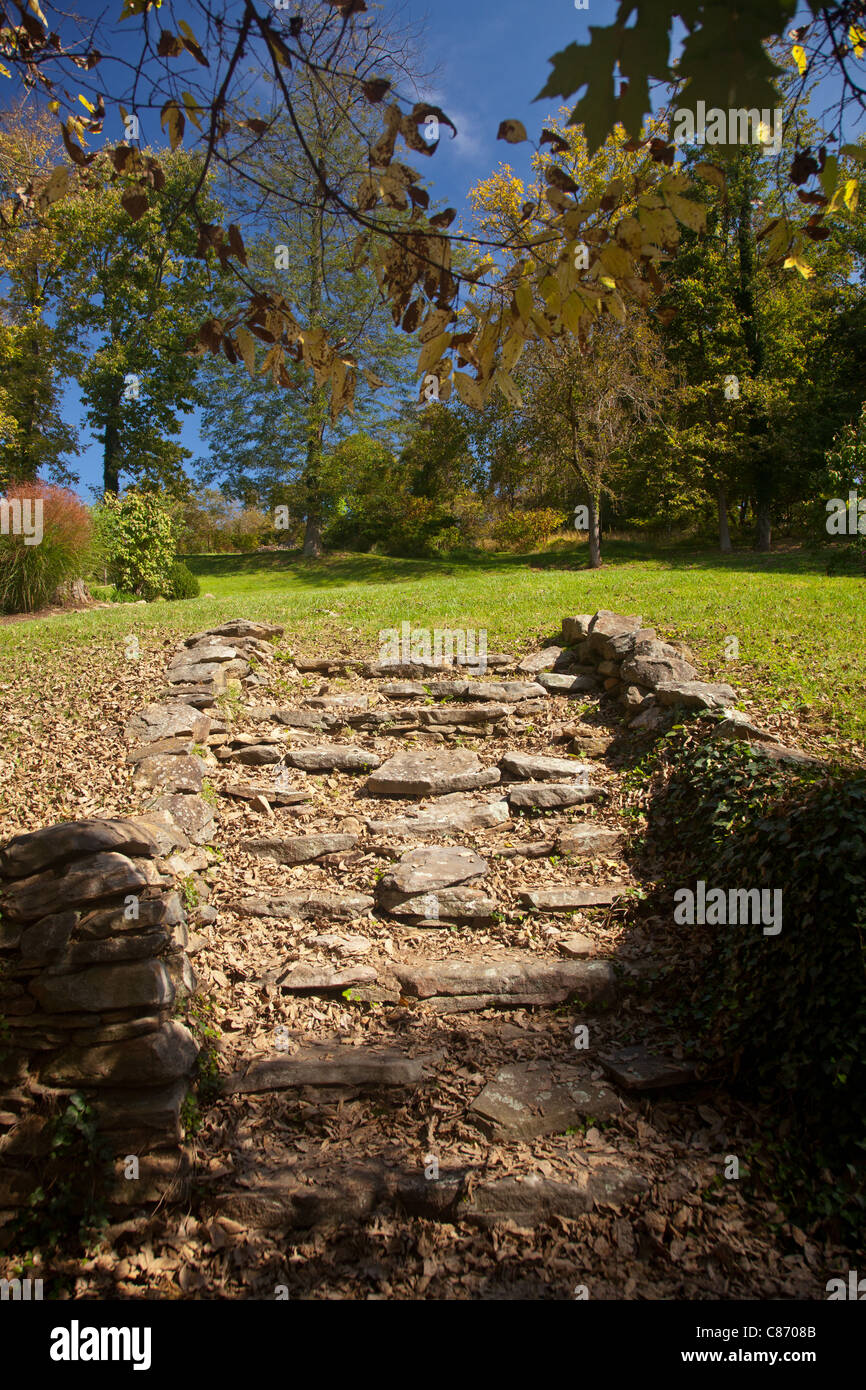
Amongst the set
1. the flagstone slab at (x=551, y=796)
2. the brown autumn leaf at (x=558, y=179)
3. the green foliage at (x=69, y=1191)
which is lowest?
the green foliage at (x=69, y=1191)

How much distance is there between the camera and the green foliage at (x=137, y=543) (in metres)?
13.9

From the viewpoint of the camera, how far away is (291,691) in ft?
24.4

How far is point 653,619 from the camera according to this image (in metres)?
8.45

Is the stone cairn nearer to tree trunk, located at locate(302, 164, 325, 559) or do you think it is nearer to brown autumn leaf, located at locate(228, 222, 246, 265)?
brown autumn leaf, located at locate(228, 222, 246, 265)

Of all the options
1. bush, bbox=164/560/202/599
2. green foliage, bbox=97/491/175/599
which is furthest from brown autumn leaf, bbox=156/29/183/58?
bush, bbox=164/560/202/599

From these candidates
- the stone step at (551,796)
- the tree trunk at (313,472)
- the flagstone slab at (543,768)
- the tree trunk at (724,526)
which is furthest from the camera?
the tree trunk at (313,472)

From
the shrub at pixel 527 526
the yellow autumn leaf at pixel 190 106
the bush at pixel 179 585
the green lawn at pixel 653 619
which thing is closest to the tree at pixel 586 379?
the shrub at pixel 527 526

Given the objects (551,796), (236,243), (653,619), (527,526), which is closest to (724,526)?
(527,526)

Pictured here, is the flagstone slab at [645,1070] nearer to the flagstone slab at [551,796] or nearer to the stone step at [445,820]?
the stone step at [445,820]

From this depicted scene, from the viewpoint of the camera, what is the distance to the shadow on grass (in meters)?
18.3

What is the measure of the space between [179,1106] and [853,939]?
2.82 metres

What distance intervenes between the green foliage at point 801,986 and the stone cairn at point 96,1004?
7.81 ft

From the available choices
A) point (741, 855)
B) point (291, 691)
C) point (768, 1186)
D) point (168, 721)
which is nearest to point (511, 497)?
point (291, 691)

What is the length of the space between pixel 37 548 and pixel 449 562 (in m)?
12.6
